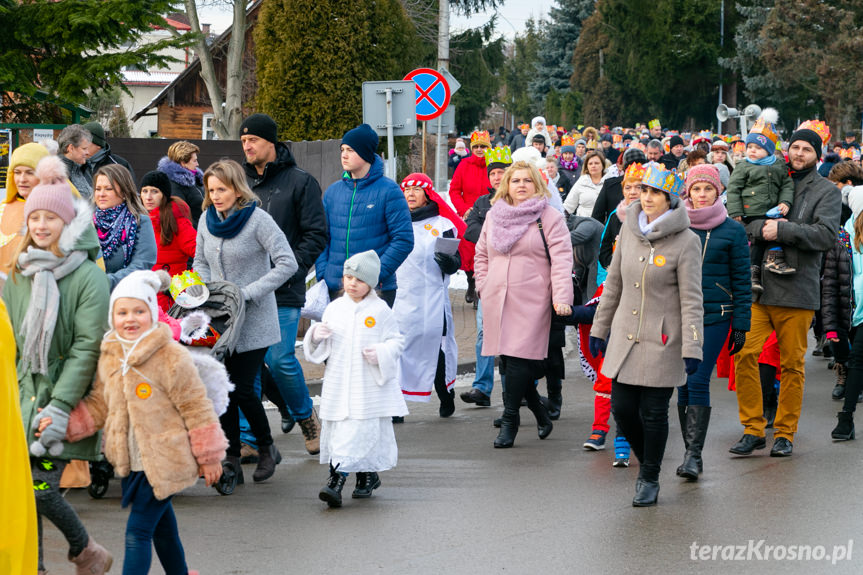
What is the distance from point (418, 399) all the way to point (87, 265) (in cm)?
451

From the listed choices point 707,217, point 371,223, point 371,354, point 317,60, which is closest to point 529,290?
point 371,223

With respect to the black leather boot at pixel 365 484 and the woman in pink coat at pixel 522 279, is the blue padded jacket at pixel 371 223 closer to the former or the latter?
the woman in pink coat at pixel 522 279

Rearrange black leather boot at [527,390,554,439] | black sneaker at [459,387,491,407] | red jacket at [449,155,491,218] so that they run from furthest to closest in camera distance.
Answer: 1. red jacket at [449,155,491,218]
2. black sneaker at [459,387,491,407]
3. black leather boot at [527,390,554,439]

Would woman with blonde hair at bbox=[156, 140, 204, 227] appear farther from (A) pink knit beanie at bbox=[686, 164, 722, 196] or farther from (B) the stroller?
(A) pink knit beanie at bbox=[686, 164, 722, 196]

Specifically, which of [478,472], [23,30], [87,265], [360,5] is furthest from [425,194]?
[360,5]

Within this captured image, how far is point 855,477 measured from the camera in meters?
7.70

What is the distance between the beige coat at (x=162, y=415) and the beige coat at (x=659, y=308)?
2778mm

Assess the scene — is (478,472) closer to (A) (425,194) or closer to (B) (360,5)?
(A) (425,194)

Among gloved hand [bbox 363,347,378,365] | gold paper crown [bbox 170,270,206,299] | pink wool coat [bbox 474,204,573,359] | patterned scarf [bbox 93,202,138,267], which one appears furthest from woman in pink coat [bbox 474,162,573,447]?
patterned scarf [bbox 93,202,138,267]

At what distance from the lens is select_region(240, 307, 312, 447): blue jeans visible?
7918 millimetres

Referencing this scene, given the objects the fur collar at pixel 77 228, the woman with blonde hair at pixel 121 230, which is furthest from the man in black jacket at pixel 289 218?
the fur collar at pixel 77 228

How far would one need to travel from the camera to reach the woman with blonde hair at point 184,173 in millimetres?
9820

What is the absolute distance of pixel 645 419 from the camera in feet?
23.5

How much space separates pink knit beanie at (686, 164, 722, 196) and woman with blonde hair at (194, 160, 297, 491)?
2.52 m
